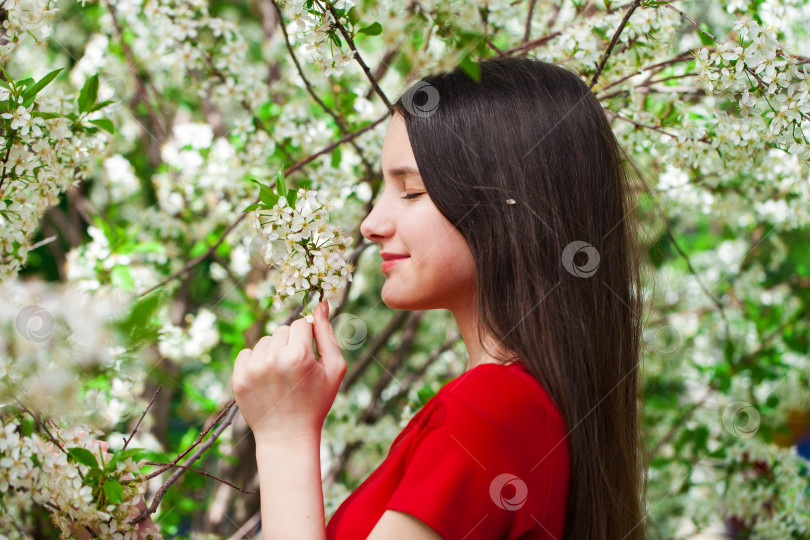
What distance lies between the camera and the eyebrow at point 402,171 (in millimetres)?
1131

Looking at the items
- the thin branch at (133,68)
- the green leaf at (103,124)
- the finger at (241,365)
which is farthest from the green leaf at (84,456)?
the thin branch at (133,68)

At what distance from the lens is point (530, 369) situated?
106 cm

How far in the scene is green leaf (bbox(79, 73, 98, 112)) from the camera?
1.43 meters

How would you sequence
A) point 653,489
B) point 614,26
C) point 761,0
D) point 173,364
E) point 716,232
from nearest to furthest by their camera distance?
point 614,26, point 761,0, point 173,364, point 653,489, point 716,232

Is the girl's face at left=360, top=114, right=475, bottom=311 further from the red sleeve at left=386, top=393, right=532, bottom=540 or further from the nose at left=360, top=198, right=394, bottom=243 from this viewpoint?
the red sleeve at left=386, top=393, right=532, bottom=540

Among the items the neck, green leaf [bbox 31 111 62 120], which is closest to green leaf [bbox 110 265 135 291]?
green leaf [bbox 31 111 62 120]

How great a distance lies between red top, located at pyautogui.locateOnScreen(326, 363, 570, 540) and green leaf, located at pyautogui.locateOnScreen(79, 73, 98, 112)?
0.95 m

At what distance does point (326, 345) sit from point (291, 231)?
18cm

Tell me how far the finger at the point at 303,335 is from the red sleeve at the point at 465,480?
213 mm

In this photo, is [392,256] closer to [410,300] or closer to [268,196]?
[410,300]

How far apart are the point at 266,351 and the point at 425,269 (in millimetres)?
271

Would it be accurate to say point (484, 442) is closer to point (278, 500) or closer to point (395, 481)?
point (395, 481)

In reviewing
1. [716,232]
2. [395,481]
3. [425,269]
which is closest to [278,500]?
[395,481]

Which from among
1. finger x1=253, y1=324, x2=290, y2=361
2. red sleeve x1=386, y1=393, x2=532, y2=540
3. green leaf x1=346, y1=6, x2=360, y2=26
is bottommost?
red sleeve x1=386, y1=393, x2=532, y2=540
